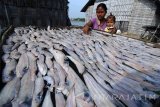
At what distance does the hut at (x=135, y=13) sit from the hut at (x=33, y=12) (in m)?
5.83

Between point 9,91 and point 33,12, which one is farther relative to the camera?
point 33,12

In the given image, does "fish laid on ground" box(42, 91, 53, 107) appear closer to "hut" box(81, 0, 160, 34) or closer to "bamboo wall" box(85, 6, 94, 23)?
"hut" box(81, 0, 160, 34)

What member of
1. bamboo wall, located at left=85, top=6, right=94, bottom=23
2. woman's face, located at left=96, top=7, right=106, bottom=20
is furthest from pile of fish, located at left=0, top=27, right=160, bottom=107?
bamboo wall, located at left=85, top=6, right=94, bottom=23

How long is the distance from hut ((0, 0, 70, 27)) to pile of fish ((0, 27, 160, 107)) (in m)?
12.4

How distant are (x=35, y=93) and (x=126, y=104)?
0.81m

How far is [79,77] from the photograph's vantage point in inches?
87.5

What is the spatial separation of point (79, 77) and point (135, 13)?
19.0 m

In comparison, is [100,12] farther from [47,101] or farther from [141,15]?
[141,15]

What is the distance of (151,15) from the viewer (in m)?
18.5

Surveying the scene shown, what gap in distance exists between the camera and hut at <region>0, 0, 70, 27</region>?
1501cm

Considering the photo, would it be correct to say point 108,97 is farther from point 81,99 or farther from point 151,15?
point 151,15

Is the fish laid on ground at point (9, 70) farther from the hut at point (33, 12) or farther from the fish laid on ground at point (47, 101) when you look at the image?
the hut at point (33, 12)

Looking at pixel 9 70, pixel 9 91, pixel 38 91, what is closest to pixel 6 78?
pixel 9 70

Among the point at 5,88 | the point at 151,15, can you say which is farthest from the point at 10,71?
the point at 151,15
